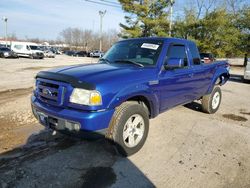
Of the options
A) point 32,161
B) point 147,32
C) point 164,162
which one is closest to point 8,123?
point 32,161

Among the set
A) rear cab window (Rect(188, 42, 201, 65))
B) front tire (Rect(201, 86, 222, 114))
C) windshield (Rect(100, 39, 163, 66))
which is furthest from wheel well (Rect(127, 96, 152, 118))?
front tire (Rect(201, 86, 222, 114))

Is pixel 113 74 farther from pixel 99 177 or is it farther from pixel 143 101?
pixel 99 177

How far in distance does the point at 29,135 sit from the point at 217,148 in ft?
11.9

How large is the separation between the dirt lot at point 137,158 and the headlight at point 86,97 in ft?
3.33

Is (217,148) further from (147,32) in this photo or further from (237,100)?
(147,32)

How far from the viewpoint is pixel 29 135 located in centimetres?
478

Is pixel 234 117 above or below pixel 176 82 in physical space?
below

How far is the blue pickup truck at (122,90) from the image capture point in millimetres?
3266

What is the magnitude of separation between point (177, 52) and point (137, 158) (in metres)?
2.34

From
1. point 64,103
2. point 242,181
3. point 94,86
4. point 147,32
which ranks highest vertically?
point 147,32

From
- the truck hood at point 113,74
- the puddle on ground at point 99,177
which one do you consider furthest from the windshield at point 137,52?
the puddle on ground at point 99,177

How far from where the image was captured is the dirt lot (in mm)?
3268

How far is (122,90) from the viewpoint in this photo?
3.50 metres

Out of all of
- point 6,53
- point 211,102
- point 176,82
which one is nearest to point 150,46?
point 176,82
